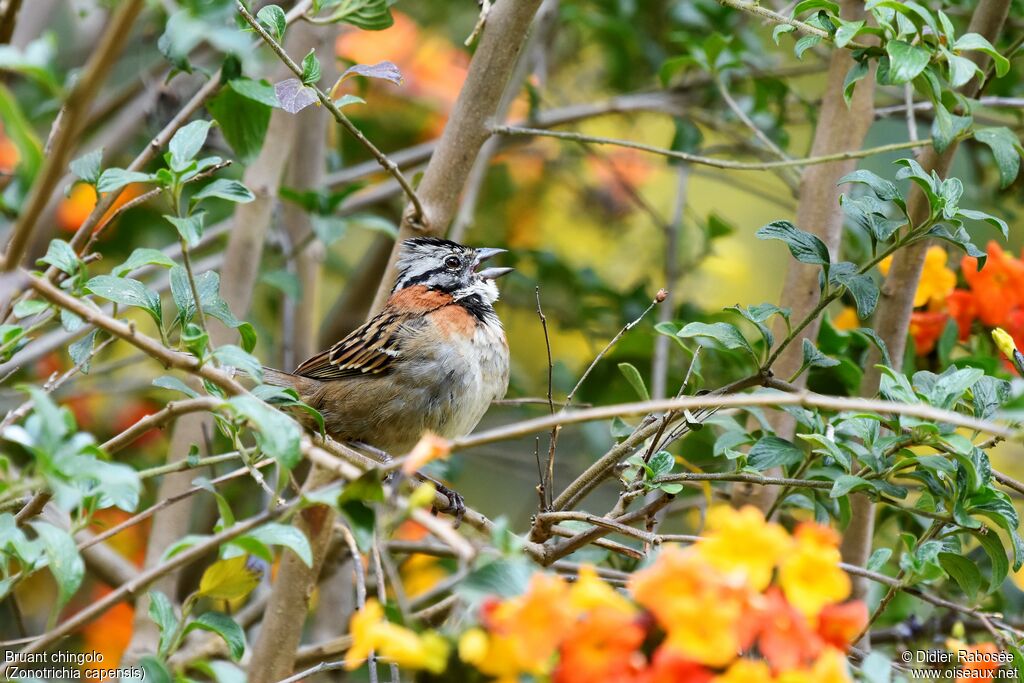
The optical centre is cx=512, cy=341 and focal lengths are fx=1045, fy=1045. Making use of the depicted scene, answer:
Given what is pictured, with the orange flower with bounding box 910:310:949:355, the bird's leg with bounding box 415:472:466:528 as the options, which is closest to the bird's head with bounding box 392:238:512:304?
the bird's leg with bounding box 415:472:466:528

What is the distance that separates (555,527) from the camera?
8.23 ft

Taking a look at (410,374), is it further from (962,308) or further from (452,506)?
(962,308)

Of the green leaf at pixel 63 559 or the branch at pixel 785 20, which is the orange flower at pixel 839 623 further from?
the branch at pixel 785 20

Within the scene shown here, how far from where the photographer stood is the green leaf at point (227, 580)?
6.54ft

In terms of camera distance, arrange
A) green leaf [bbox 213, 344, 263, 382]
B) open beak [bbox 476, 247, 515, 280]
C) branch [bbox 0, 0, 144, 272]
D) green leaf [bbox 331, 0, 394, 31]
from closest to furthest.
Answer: branch [bbox 0, 0, 144, 272]
green leaf [bbox 213, 344, 263, 382]
green leaf [bbox 331, 0, 394, 31]
open beak [bbox 476, 247, 515, 280]

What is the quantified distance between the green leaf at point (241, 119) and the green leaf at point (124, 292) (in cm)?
42

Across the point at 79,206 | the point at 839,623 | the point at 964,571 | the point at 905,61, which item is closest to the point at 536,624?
the point at 839,623

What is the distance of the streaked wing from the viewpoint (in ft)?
13.3

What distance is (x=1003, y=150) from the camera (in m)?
2.62

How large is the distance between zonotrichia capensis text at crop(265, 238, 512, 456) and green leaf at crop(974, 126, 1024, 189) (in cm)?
192

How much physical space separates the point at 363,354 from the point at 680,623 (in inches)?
112

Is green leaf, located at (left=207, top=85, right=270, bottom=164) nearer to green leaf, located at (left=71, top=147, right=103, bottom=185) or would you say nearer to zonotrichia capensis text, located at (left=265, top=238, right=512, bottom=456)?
green leaf, located at (left=71, top=147, right=103, bottom=185)

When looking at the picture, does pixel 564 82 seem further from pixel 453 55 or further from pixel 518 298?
pixel 518 298

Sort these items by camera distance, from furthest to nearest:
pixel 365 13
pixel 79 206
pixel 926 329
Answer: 1. pixel 79 206
2. pixel 926 329
3. pixel 365 13
